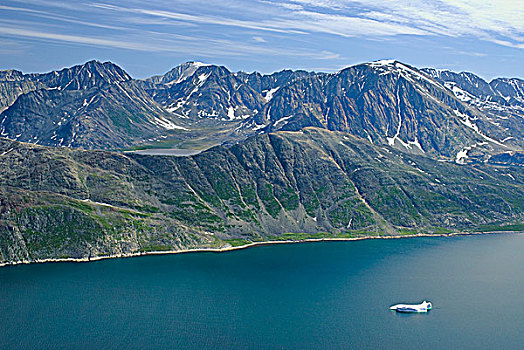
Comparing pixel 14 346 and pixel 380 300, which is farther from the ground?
pixel 14 346

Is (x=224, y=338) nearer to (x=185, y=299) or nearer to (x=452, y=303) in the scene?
(x=185, y=299)

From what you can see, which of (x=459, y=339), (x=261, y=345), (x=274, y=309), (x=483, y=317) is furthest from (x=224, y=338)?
(x=483, y=317)

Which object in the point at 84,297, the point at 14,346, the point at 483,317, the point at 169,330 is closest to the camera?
the point at 14,346

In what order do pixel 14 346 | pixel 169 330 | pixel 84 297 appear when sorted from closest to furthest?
1. pixel 14 346
2. pixel 169 330
3. pixel 84 297

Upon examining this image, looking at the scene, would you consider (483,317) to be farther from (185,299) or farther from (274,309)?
(185,299)

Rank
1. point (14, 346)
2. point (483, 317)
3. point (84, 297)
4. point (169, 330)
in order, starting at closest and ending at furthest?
point (14, 346)
point (169, 330)
point (483, 317)
point (84, 297)

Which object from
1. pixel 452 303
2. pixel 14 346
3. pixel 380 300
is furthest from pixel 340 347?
pixel 14 346

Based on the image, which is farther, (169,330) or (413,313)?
(413,313)

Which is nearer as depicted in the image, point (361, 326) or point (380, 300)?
point (361, 326)
